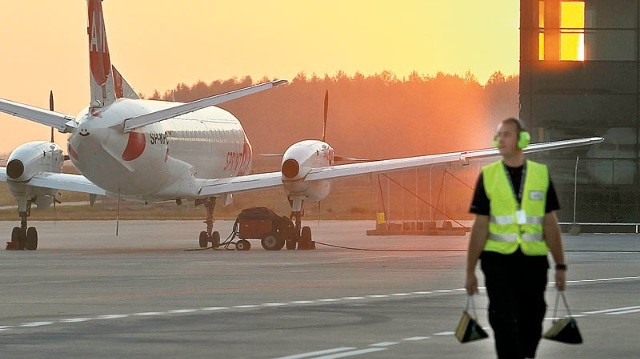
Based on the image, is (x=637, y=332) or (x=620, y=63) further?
(x=620, y=63)

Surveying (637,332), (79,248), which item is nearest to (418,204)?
(79,248)

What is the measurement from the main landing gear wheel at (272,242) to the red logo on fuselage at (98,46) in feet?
20.3

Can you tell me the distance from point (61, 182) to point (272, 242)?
6.33m

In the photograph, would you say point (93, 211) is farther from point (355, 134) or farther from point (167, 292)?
point (167, 292)

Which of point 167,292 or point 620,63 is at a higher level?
point 620,63

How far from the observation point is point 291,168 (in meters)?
44.8

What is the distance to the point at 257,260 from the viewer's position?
1448 inches

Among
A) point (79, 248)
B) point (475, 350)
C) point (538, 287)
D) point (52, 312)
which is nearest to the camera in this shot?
point (538, 287)

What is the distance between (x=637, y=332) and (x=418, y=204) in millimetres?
61611

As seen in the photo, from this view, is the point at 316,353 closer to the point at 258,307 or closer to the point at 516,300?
the point at 516,300

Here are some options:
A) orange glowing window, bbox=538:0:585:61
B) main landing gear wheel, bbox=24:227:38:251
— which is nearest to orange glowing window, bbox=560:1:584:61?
orange glowing window, bbox=538:0:585:61

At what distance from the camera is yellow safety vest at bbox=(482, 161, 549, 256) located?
483 inches

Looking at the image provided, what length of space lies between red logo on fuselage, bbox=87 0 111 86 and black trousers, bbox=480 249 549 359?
31.5 meters

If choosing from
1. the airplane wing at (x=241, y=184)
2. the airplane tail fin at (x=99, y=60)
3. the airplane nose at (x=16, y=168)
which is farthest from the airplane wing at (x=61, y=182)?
the airplane tail fin at (x=99, y=60)
